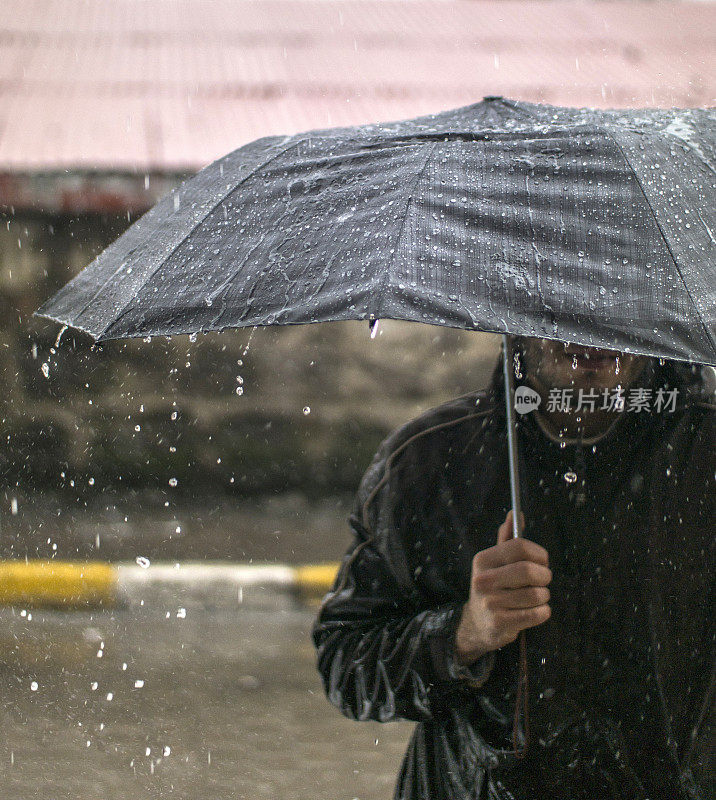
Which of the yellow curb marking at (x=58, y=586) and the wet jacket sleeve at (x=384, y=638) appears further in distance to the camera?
the yellow curb marking at (x=58, y=586)

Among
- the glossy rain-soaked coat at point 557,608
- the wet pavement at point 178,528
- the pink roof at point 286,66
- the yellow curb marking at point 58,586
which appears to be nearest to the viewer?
the glossy rain-soaked coat at point 557,608

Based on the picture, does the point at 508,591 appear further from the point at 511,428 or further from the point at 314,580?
the point at 314,580

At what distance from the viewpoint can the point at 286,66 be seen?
852cm

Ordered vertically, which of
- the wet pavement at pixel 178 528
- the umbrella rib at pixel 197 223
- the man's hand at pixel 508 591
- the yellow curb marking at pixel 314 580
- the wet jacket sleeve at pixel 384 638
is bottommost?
the wet pavement at pixel 178 528

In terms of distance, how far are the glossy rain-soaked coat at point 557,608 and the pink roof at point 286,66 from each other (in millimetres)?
4931

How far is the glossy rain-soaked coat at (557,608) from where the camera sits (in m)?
1.75

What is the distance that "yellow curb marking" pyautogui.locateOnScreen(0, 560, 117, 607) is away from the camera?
5.55 meters

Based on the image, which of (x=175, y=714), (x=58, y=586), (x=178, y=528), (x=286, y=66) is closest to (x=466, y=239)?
(x=175, y=714)

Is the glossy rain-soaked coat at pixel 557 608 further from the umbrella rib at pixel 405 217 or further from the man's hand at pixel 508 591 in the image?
the umbrella rib at pixel 405 217

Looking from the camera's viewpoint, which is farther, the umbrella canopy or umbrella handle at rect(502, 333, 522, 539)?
umbrella handle at rect(502, 333, 522, 539)

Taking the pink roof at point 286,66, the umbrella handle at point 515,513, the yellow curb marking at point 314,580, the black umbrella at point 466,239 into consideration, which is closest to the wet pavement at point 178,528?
the yellow curb marking at point 314,580

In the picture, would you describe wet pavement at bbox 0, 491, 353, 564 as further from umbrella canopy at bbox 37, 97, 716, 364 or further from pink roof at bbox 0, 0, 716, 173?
umbrella canopy at bbox 37, 97, 716, 364

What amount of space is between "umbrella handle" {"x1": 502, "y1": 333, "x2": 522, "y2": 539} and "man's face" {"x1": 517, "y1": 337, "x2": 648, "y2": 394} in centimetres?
8

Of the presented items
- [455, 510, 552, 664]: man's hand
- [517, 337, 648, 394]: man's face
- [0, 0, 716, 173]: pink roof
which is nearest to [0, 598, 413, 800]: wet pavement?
[455, 510, 552, 664]: man's hand
